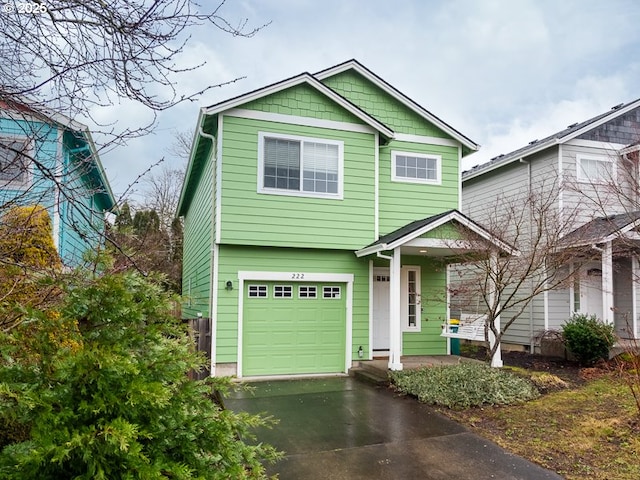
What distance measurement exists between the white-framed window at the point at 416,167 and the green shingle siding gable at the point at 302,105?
1506 mm

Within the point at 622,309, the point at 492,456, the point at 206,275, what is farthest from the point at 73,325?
the point at 622,309

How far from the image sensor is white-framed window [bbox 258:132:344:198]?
9.33 m

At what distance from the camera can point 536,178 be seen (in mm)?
12898

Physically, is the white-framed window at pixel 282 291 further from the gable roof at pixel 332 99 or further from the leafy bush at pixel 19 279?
the leafy bush at pixel 19 279

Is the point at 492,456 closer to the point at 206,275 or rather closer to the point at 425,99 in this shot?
the point at 206,275

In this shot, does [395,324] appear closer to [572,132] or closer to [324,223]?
[324,223]

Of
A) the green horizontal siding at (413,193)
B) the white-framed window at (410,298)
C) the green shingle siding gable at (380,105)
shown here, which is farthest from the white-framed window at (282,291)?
the green shingle siding gable at (380,105)

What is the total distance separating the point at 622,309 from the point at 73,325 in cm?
1439

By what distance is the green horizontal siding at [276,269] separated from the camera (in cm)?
903

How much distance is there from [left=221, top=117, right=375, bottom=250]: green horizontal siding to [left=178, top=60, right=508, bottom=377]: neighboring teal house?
2 centimetres

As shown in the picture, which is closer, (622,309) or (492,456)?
(492,456)

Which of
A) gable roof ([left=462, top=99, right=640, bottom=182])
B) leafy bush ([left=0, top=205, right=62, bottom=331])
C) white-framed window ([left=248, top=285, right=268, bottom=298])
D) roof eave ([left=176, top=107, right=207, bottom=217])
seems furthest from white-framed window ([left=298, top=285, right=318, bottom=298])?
gable roof ([left=462, top=99, right=640, bottom=182])

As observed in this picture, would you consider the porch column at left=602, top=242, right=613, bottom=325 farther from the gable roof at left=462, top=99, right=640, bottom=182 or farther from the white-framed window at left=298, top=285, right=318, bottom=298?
the white-framed window at left=298, top=285, right=318, bottom=298

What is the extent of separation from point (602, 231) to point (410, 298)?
5.09 meters
